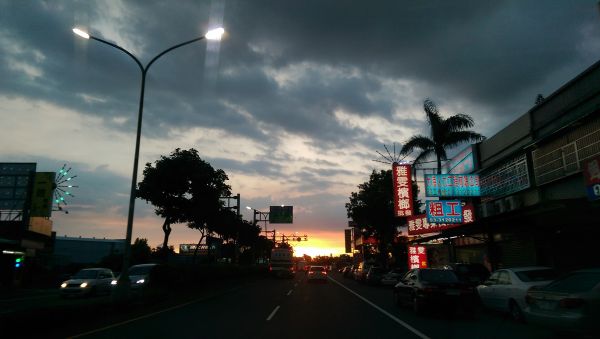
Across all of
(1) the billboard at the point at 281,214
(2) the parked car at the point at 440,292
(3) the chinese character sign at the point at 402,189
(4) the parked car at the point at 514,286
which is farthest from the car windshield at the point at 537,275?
(1) the billboard at the point at 281,214

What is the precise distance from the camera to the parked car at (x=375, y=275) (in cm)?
3544

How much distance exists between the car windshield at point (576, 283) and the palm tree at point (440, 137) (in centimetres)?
2512

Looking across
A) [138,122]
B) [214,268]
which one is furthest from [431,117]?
[138,122]

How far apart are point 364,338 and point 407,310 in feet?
21.2

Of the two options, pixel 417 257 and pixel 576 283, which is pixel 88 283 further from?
pixel 417 257

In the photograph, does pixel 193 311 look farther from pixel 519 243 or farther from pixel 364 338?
pixel 519 243

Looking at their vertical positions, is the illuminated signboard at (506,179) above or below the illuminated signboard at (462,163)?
below

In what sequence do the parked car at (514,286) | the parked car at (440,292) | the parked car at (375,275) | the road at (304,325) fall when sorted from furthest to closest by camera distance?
the parked car at (375,275), the parked car at (440,292), the parked car at (514,286), the road at (304,325)

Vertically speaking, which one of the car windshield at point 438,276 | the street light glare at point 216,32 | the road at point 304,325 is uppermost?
the street light glare at point 216,32

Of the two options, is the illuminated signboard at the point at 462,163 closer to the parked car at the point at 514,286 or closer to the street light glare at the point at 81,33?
the parked car at the point at 514,286

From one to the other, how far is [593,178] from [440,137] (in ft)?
63.7

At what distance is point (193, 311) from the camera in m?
15.7

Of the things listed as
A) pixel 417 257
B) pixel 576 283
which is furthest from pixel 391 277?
pixel 576 283

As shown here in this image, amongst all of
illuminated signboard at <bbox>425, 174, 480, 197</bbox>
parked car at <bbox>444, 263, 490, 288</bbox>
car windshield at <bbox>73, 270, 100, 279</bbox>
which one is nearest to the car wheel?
parked car at <bbox>444, 263, 490, 288</bbox>
